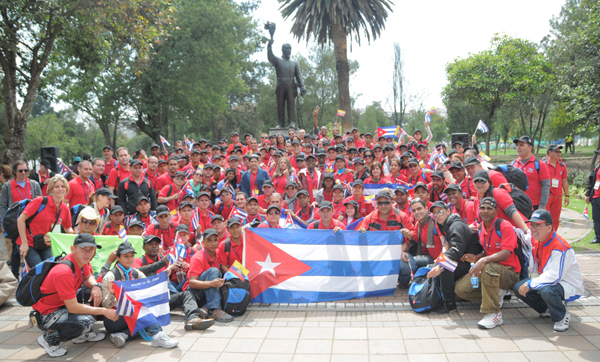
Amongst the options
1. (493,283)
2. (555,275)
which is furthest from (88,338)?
(555,275)

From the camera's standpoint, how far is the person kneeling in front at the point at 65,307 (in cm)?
458

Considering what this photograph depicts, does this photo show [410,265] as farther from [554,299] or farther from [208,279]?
[208,279]

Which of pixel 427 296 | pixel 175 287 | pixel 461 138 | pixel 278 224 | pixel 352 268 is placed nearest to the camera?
pixel 427 296

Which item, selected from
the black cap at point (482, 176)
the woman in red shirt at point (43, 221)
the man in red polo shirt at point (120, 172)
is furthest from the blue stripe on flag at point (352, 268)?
the man in red polo shirt at point (120, 172)

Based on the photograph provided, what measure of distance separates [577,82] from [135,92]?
25.8m

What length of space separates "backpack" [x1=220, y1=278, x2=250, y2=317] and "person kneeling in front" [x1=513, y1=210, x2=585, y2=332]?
3.75 meters

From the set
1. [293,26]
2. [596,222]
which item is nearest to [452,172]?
[596,222]

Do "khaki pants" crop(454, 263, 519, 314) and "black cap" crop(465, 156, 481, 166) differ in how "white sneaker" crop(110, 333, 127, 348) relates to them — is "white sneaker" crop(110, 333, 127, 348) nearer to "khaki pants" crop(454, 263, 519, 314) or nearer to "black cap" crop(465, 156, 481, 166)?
"khaki pants" crop(454, 263, 519, 314)

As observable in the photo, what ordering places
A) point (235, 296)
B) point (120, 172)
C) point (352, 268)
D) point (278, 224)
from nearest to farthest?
point (235, 296) → point (352, 268) → point (278, 224) → point (120, 172)

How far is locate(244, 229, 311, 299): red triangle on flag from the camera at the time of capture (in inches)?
241

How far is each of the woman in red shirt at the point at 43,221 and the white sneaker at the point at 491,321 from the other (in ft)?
20.9

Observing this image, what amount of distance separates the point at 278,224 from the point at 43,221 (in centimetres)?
381

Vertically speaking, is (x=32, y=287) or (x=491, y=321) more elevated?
(x=32, y=287)

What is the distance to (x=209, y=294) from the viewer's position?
5688mm
